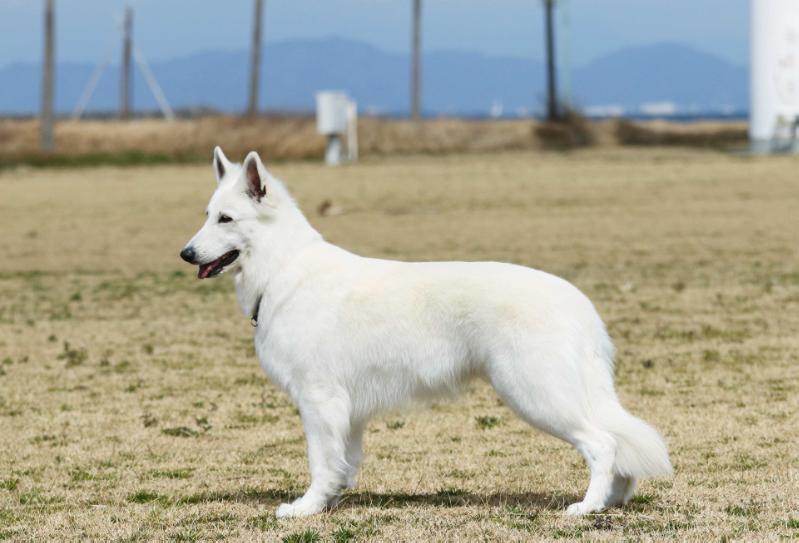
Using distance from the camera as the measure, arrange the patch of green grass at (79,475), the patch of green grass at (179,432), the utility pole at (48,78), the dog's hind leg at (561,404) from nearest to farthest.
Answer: the dog's hind leg at (561,404)
the patch of green grass at (79,475)
the patch of green grass at (179,432)
the utility pole at (48,78)

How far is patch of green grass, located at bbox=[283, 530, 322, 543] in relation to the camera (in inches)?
241

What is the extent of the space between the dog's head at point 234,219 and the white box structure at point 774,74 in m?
40.0

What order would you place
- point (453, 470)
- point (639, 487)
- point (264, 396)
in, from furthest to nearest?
point (264, 396) < point (453, 470) < point (639, 487)

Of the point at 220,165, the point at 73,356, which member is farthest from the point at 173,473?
the point at 73,356

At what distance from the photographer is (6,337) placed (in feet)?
45.6

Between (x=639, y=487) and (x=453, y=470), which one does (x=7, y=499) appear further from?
(x=639, y=487)

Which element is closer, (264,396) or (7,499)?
(7,499)

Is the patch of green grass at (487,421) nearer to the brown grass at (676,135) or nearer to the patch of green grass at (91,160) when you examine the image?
the patch of green grass at (91,160)

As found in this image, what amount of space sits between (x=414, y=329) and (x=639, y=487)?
1.69 metres

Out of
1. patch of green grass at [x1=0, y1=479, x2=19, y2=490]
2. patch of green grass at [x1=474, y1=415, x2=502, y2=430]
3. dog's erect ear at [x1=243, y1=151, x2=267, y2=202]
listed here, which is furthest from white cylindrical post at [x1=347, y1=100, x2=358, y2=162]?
dog's erect ear at [x1=243, y1=151, x2=267, y2=202]

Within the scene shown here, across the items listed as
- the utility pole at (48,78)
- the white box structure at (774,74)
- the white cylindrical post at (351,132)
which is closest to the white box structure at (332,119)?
the white cylindrical post at (351,132)

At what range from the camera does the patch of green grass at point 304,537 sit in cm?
611

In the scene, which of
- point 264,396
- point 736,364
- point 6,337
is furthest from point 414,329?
point 6,337

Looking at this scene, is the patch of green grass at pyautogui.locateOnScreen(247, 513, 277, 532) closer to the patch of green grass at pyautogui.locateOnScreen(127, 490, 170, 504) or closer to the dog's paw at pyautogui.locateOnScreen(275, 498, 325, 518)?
the dog's paw at pyautogui.locateOnScreen(275, 498, 325, 518)
